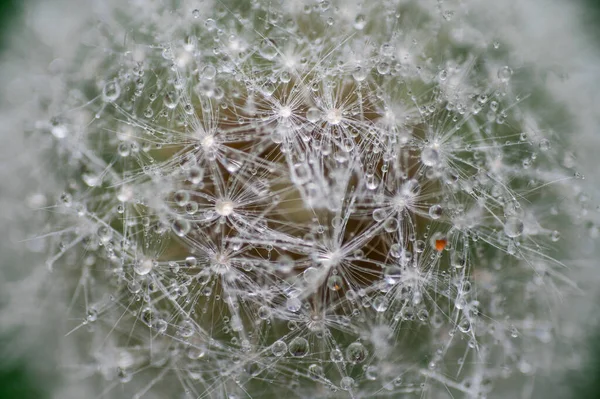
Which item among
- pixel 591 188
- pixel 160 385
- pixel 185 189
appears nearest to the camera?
pixel 185 189

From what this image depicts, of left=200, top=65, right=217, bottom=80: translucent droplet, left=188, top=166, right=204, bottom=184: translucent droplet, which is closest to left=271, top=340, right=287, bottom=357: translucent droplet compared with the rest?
left=188, top=166, right=204, bottom=184: translucent droplet

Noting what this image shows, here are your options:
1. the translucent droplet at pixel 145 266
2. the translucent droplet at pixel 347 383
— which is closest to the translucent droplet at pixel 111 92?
the translucent droplet at pixel 145 266

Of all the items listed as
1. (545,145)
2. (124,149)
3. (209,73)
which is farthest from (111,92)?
(545,145)

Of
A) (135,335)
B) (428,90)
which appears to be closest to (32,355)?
(135,335)

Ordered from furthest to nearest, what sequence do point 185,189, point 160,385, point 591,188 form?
point 591,188
point 160,385
point 185,189

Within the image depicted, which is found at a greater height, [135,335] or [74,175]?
[74,175]

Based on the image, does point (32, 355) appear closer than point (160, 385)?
No

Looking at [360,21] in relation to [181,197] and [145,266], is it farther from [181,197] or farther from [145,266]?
[145,266]

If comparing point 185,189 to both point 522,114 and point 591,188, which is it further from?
point 591,188
